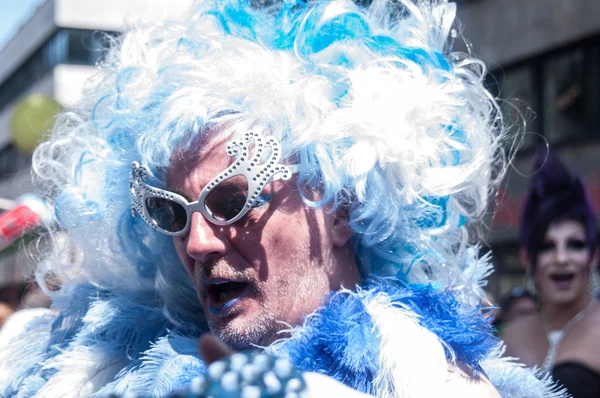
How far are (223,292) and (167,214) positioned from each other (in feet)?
0.78

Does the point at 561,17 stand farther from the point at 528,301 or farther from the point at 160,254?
the point at 160,254

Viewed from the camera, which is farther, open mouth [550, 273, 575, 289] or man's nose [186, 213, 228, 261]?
open mouth [550, 273, 575, 289]

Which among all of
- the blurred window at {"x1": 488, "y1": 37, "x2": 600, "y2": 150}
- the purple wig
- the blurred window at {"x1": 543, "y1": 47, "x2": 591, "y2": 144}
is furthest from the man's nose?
the blurred window at {"x1": 543, "y1": 47, "x2": 591, "y2": 144}

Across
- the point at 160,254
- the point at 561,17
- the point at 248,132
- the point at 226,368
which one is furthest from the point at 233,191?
the point at 561,17

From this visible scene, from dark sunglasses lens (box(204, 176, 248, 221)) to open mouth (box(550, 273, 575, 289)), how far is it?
2.52 meters

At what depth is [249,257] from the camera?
174cm

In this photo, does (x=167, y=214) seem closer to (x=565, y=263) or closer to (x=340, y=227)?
(x=340, y=227)

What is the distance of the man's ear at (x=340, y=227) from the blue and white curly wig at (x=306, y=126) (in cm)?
3

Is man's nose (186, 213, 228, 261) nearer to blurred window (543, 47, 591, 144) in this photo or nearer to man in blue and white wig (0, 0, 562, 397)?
man in blue and white wig (0, 0, 562, 397)

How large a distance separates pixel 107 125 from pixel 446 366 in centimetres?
110

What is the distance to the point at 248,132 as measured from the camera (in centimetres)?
169

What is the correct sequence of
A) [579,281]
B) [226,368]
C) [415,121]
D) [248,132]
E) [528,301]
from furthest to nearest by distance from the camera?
[528,301], [579,281], [415,121], [248,132], [226,368]

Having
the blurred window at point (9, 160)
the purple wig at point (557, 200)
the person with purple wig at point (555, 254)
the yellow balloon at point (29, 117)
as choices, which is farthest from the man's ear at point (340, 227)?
the blurred window at point (9, 160)

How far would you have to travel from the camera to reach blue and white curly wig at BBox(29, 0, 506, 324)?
1.77 meters
